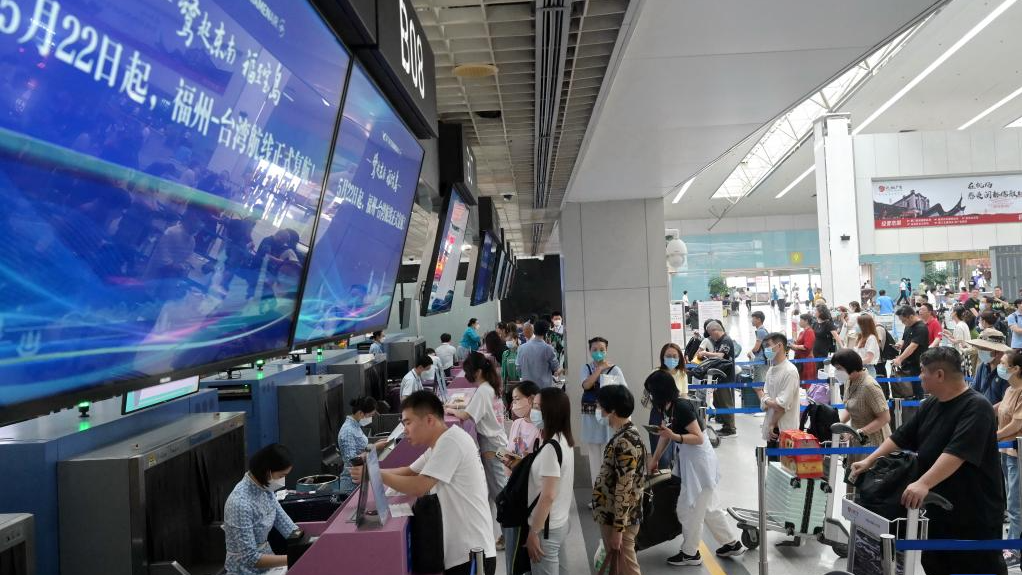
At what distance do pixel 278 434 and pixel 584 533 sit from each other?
3198 mm

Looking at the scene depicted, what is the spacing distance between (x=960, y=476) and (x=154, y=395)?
476 cm

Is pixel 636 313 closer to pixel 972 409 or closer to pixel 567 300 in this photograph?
pixel 567 300

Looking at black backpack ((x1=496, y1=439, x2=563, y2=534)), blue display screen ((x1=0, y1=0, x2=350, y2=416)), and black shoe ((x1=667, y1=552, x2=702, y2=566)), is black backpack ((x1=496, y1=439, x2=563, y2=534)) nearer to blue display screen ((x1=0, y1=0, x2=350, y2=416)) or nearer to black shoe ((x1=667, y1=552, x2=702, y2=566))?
black shoe ((x1=667, y1=552, x2=702, y2=566))

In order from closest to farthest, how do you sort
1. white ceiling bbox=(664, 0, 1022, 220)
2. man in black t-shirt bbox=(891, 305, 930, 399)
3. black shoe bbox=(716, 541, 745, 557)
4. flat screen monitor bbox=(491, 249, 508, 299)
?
1. black shoe bbox=(716, 541, 745, 557)
2. man in black t-shirt bbox=(891, 305, 930, 399)
3. flat screen monitor bbox=(491, 249, 508, 299)
4. white ceiling bbox=(664, 0, 1022, 220)

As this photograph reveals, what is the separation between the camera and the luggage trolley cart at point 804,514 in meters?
5.76

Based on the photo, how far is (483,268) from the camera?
9.87 metres

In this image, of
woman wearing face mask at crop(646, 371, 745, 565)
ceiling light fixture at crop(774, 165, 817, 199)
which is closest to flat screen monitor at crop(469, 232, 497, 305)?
woman wearing face mask at crop(646, 371, 745, 565)

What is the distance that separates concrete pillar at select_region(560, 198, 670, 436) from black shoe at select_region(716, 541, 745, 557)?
4.52 metres

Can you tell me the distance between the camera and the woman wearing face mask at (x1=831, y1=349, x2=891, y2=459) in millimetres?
5562

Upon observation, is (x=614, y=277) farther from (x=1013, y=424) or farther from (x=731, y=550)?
(x=1013, y=424)

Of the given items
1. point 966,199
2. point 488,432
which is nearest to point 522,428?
point 488,432

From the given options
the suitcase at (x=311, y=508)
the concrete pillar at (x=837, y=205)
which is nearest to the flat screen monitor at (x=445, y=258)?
the suitcase at (x=311, y=508)

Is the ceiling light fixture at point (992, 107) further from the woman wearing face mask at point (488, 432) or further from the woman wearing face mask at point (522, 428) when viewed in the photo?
the woman wearing face mask at point (488, 432)

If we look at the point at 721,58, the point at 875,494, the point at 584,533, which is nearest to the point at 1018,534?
the point at 875,494
